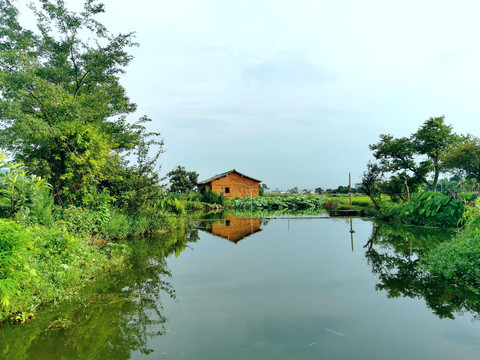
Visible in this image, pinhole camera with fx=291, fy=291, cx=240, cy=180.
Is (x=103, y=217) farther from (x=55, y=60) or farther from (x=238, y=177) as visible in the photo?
(x=238, y=177)

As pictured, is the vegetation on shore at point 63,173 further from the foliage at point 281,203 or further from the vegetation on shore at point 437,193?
the foliage at point 281,203

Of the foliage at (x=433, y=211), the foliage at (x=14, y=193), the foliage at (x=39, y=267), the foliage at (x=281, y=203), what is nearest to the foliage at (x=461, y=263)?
the foliage at (x=433, y=211)

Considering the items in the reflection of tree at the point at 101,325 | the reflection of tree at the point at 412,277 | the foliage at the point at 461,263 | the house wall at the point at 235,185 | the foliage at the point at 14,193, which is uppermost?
the house wall at the point at 235,185

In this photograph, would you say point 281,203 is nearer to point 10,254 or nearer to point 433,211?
point 433,211

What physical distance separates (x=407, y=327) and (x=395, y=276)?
7.97 feet

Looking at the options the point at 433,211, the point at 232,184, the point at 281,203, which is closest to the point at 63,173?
the point at 433,211

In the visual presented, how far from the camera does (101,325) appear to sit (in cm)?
379

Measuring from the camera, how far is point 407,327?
12.2 ft

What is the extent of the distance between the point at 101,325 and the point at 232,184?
33.3 metres

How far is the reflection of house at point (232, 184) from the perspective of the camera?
1430 inches

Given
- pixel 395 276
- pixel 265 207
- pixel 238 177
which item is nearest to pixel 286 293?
pixel 395 276

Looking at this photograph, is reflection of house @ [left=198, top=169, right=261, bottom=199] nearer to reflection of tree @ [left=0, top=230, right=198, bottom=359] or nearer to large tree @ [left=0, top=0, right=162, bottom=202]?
large tree @ [left=0, top=0, right=162, bottom=202]

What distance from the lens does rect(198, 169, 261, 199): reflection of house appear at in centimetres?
3631

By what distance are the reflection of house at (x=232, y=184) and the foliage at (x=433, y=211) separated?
22899 millimetres
